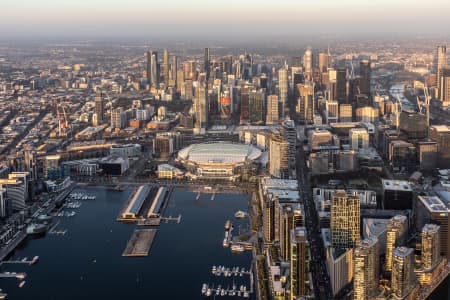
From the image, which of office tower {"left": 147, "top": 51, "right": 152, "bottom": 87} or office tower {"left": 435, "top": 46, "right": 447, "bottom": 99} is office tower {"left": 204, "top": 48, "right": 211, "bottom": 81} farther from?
office tower {"left": 435, "top": 46, "right": 447, "bottom": 99}

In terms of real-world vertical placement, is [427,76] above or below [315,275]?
above

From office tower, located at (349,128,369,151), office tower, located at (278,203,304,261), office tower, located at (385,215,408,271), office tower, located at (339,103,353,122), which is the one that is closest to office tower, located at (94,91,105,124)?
office tower, located at (339,103,353,122)

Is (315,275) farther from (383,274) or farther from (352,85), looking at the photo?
(352,85)

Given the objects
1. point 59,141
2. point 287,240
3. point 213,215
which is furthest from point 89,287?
point 59,141

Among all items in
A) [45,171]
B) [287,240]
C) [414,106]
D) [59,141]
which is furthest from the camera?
[414,106]

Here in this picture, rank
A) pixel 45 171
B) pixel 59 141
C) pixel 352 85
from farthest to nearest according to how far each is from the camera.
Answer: pixel 352 85 < pixel 59 141 < pixel 45 171

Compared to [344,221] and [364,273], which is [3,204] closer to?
[344,221]

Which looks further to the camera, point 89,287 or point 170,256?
point 170,256

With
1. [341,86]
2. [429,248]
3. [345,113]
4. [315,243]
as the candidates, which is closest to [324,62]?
[341,86]
